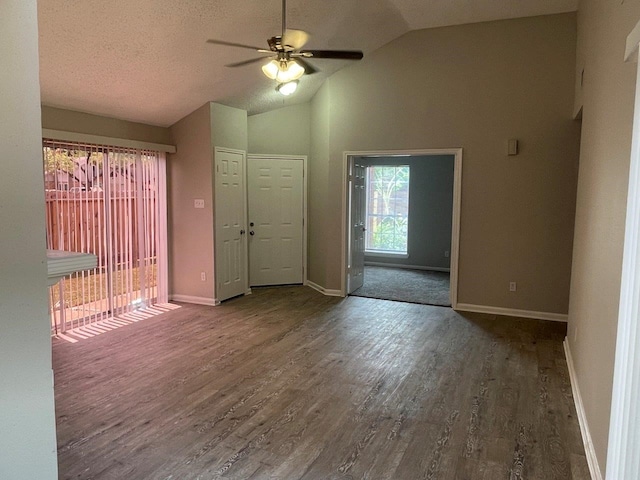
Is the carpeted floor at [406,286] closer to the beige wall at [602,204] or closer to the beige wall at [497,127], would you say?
the beige wall at [497,127]

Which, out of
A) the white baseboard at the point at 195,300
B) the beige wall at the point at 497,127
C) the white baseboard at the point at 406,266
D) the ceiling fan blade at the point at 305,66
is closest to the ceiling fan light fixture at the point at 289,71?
the ceiling fan blade at the point at 305,66

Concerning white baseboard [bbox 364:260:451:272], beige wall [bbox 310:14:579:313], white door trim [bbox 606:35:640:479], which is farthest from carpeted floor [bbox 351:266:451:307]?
white door trim [bbox 606:35:640:479]

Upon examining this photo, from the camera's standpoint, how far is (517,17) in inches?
213

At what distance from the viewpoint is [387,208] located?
31.5ft

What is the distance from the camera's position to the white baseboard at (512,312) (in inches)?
217

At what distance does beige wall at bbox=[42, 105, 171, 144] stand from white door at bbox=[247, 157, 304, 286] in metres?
1.52

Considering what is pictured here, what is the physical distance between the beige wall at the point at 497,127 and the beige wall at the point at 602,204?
138 centimetres

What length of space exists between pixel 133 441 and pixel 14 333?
1.97 metres

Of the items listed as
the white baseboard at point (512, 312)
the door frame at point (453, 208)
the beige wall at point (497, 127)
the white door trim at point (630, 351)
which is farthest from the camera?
the door frame at point (453, 208)

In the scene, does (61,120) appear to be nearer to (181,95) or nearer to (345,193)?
(181,95)

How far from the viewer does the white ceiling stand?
3676 millimetres

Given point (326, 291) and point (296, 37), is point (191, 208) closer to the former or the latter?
point (326, 291)

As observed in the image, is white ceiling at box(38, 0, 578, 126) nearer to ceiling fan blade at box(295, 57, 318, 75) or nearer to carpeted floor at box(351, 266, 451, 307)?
ceiling fan blade at box(295, 57, 318, 75)

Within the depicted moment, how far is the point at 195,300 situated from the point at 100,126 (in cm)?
244
